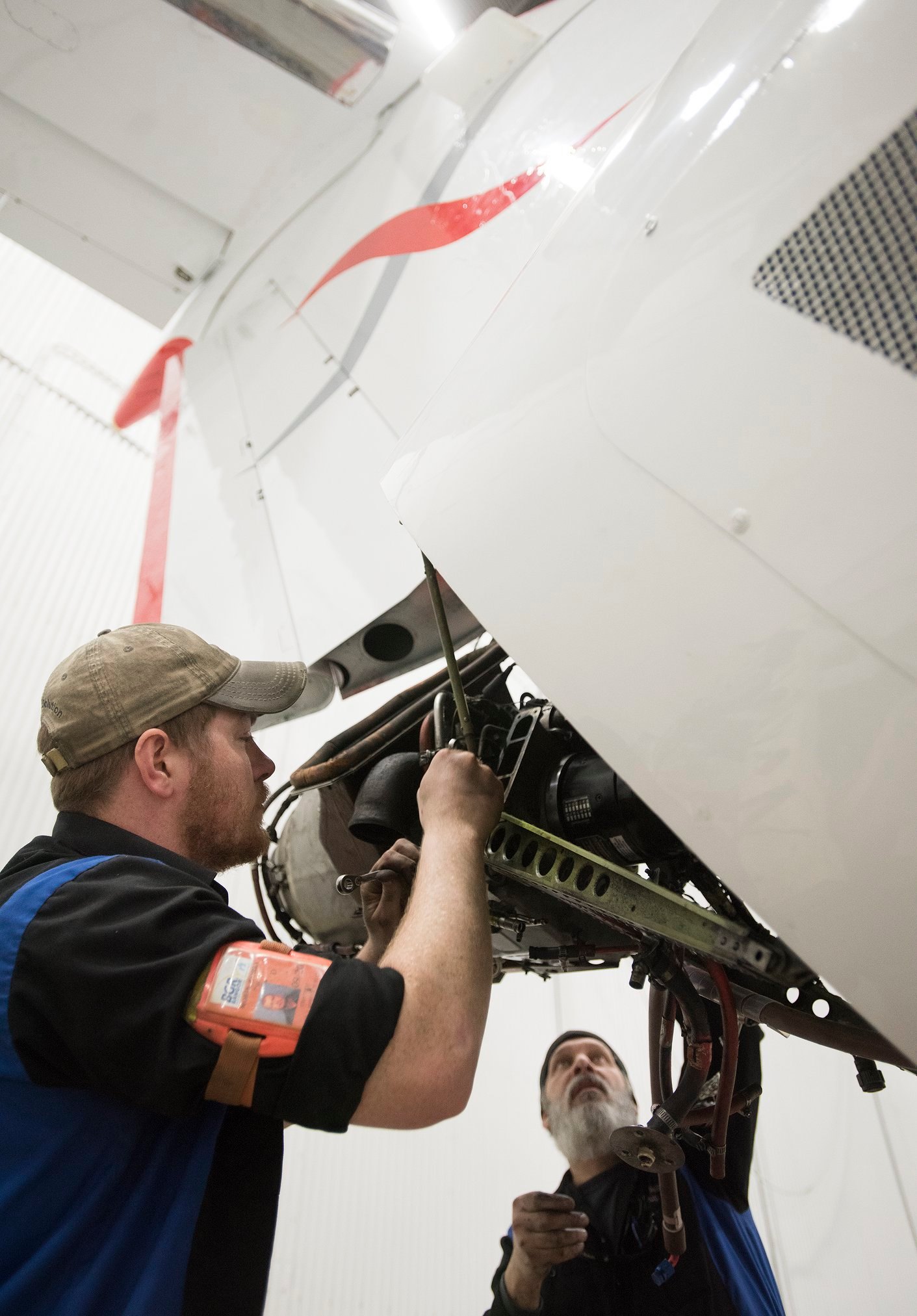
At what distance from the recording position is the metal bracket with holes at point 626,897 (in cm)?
117

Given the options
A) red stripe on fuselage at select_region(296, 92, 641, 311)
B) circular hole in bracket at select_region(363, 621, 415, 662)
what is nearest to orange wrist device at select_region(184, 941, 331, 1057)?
circular hole in bracket at select_region(363, 621, 415, 662)

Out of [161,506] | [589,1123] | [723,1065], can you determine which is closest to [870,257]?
[723,1065]

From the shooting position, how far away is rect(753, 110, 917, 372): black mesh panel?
2.49 feet

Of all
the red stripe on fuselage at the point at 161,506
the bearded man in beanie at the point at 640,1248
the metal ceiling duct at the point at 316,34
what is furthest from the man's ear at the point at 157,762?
the metal ceiling duct at the point at 316,34

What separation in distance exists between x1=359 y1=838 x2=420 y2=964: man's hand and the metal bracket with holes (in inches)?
7.6

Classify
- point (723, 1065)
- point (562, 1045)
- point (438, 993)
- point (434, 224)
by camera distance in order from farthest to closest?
point (562, 1045) → point (434, 224) → point (723, 1065) → point (438, 993)

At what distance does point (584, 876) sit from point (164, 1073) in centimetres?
65

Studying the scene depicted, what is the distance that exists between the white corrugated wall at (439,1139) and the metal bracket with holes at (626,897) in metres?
3.64

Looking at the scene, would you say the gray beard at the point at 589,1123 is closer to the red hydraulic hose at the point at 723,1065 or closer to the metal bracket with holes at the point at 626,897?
the red hydraulic hose at the point at 723,1065

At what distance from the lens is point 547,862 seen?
4.25 ft

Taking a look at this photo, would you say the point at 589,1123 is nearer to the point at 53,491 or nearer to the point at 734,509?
the point at 734,509

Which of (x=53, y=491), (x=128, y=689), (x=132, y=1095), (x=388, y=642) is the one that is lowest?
(x=132, y=1095)

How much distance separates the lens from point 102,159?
9.87 ft

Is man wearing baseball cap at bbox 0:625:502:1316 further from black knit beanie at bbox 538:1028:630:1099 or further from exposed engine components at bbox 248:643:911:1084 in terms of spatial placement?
black knit beanie at bbox 538:1028:630:1099
